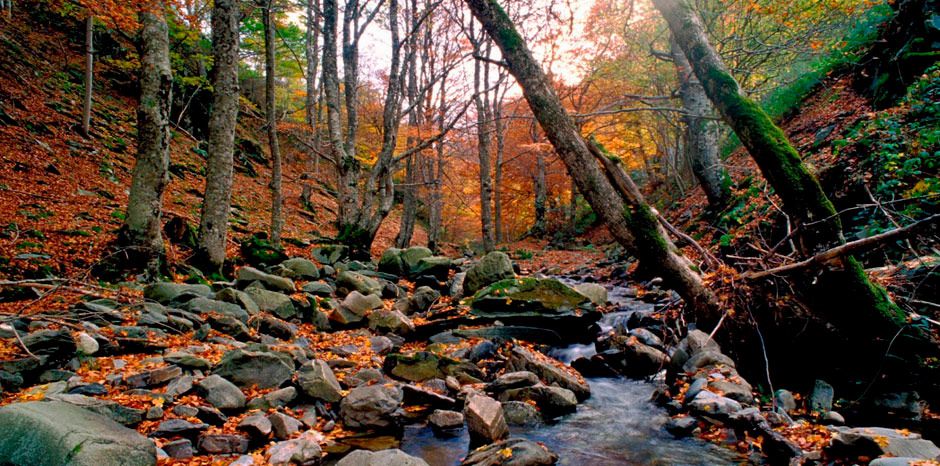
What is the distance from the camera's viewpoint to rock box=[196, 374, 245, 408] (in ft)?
12.9

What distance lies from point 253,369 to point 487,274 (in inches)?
219

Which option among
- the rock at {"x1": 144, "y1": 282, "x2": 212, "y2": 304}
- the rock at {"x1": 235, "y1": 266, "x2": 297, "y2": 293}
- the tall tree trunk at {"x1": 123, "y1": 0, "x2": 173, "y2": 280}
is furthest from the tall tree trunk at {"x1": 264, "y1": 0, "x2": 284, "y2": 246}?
the rock at {"x1": 144, "y1": 282, "x2": 212, "y2": 304}

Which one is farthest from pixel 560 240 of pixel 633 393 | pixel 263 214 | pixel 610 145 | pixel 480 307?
pixel 633 393

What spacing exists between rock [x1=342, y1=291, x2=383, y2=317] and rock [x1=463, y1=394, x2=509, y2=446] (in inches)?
150

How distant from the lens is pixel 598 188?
5.41 metres

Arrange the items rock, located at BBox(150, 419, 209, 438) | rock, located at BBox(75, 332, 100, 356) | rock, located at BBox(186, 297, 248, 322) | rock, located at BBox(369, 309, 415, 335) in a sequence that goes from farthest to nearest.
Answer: rock, located at BBox(369, 309, 415, 335)
rock, located at BBox(186, 297, 248, 322)
rock, located at BBox(75, 332, 100, 356)
rock, located at BBox(150, 419, 209, 438)

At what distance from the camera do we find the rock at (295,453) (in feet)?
11.1

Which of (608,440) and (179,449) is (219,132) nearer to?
(179,449)

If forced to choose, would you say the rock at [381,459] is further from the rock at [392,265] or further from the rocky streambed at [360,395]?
the rock at [392,265]

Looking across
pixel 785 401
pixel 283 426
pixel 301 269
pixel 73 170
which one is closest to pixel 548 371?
pixel 785 401

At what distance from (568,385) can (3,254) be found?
8094 millimetres

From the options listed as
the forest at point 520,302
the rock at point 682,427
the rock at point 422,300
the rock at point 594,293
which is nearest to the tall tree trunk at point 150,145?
the forest at point 520,302

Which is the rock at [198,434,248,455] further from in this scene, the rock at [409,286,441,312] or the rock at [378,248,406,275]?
the rock at [378,248,406,275]

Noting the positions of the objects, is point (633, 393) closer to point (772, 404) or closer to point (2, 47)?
point (772, 404)
